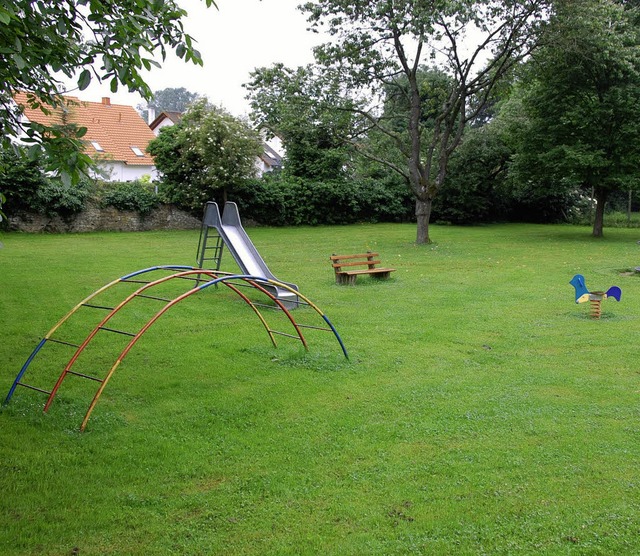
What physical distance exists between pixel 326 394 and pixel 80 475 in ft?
9.09

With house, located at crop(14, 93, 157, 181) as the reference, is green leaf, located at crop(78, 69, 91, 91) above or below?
below

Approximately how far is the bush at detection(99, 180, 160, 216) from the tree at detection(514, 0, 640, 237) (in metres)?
16.2

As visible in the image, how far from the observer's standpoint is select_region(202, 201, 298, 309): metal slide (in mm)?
11656

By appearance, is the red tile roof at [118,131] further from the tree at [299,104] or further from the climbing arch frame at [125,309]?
the climbing arch frame at [125,309]

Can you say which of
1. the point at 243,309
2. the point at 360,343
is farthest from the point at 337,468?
the point at 243,309

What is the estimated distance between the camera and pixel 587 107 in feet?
80.5

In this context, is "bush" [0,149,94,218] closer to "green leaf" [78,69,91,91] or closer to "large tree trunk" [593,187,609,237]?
"large tree trunk" [593,187,609,237]

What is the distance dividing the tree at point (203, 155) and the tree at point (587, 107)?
12.1 m

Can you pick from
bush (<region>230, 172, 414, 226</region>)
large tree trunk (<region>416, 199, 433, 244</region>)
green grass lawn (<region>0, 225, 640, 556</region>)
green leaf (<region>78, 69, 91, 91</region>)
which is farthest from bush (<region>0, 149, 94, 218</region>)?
green leaf (<region>78, 69, 91, 91</region>)

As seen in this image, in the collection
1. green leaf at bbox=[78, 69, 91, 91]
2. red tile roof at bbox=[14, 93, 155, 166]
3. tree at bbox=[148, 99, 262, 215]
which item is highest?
red tile roof at bbox=[14, 93, 155, 166]

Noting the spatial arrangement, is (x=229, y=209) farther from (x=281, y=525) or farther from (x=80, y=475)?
(x=281, y=525)

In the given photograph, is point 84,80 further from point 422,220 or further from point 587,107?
point 587,107

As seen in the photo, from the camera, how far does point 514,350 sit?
29.1 ft

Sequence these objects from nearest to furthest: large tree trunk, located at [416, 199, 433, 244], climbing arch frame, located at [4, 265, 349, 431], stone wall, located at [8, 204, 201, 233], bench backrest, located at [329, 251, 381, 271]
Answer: climbing arch frame, located at [4, 265, 349, 431] < bench backrest, located at [329, 251, 381, 271] < large tree trunk, located at [416, 199, 433, 244] < stone wall, located at [8, 204, 201, 233]
